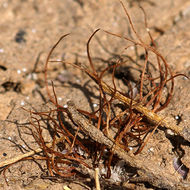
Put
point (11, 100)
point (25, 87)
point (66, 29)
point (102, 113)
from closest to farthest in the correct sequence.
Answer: point (102, 113) → point (11, 100) → point (25, 87) → point (66, 29)

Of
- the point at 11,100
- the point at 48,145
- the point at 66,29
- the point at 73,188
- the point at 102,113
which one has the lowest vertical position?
the point at 73,188

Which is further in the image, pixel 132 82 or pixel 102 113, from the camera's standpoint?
pixel 132 82

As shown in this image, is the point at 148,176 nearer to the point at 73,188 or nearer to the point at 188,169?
the point at 188,169

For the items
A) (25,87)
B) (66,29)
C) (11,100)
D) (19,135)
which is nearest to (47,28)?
(66,29)

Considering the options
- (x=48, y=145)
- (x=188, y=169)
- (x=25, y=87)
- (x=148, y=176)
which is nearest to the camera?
(x=148, y=176)

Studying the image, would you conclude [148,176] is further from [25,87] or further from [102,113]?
[25,87]

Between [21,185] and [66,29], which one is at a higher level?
[66,29]

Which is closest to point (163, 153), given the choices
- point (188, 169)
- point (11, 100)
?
point (188, 169)
